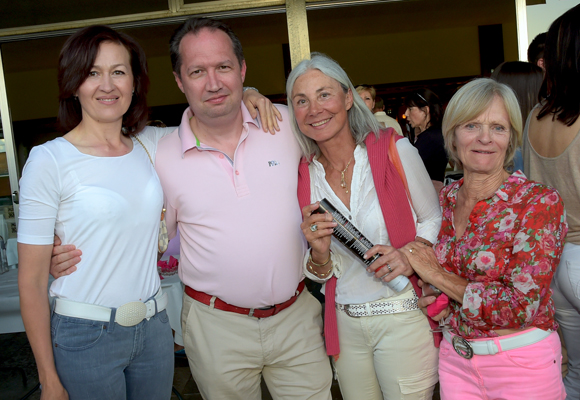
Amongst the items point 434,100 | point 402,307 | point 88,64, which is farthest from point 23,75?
point 402,307

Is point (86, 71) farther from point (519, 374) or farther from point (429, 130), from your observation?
point (429, 130)

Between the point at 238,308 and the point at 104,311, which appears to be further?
the point at 238,308

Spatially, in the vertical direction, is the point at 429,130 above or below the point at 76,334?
above

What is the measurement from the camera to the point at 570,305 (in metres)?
2.00

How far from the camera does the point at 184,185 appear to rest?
5.95 feet

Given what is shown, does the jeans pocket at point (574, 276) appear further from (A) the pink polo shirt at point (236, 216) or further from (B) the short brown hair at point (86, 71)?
(B) the short brown hair at point (86, 71)

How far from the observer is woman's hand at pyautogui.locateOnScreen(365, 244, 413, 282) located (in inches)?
63.3

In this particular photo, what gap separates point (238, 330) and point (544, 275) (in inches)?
43.2

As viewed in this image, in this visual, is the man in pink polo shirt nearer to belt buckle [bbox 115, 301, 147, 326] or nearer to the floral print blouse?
belt buckle [bbox 115, 301, 147, 326]

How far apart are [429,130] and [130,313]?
300 cm

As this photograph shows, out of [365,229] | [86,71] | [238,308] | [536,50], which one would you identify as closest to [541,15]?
[536,50]

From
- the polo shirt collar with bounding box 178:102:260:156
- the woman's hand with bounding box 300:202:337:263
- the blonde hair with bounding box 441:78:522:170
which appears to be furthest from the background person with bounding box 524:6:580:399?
the polo shirt collar with bounding box 178:102:260:156

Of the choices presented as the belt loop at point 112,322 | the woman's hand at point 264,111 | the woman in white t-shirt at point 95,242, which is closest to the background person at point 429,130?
the woman's hand at point 264,111

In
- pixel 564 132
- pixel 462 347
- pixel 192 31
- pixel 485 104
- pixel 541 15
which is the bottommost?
pixel 462 347
